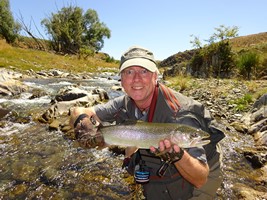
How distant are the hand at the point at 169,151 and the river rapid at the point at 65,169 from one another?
8.99 ft

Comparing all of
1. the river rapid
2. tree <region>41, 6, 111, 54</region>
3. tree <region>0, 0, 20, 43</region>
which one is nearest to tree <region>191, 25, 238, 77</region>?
the river rapid

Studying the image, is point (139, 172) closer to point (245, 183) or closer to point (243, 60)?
point (245, 183)

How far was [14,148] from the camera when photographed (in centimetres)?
762

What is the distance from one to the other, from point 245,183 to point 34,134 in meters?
7.09

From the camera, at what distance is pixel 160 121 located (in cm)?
354

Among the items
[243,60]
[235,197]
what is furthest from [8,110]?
[243,60]

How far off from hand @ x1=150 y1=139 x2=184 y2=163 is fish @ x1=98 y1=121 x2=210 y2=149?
58mm

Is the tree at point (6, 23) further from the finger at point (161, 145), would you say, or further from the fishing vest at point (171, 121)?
the finger at point (161, 145)

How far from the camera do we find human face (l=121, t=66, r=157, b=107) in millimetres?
3645

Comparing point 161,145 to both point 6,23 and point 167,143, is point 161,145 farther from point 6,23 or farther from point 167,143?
point 6,23

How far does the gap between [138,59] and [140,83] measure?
376mm

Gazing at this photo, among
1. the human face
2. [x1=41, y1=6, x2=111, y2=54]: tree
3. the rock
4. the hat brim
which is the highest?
[x1=41, y1=6, x2=111, y2=54]: tree

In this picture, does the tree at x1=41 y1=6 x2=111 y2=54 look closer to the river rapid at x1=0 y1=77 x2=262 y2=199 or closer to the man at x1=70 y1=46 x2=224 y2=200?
the river rapid at x1=0 y1=77 x2=262 y2=199

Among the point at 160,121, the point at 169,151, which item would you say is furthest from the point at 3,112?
the point at 169,151
